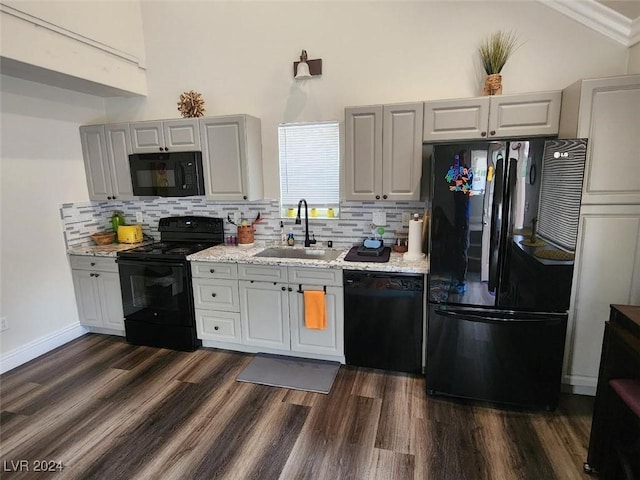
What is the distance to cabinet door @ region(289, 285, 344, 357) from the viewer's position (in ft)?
9.15

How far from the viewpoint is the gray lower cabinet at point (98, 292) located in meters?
3.39

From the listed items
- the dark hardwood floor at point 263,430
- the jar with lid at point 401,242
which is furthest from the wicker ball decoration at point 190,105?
the dark hardwood floor at point 263,430

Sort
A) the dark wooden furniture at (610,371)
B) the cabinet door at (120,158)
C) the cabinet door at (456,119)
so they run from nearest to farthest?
the dark wooden furniture at (610,371)
the cabinet door at (456,119)
the cabinet door at (120,158)

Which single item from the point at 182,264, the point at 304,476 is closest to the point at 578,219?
the point at 304,476

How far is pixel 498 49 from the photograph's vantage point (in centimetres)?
260

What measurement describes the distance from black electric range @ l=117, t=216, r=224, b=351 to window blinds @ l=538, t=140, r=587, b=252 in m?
2.76

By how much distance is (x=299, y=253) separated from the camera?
3.30 m

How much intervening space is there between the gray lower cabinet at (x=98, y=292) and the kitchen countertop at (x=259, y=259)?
0.35 ft

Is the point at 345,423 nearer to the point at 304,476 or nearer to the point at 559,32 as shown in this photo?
the point at 304,476

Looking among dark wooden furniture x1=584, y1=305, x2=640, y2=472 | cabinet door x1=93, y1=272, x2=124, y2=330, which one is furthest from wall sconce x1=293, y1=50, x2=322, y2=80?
dark wooden furniture x1=584, y1=305, x2=640, y2=472

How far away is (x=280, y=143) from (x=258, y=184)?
17.7 inches

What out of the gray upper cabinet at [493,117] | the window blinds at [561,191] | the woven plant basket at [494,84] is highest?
the woven plant basket at [494,84]

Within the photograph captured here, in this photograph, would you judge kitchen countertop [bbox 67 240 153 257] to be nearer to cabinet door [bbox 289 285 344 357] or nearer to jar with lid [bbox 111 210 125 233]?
jar with lid [bbox 111 210 125 233]

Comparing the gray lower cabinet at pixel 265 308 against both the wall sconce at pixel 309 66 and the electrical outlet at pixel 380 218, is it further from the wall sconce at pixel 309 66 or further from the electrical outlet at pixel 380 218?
the wall sconce at pixel 309 66
